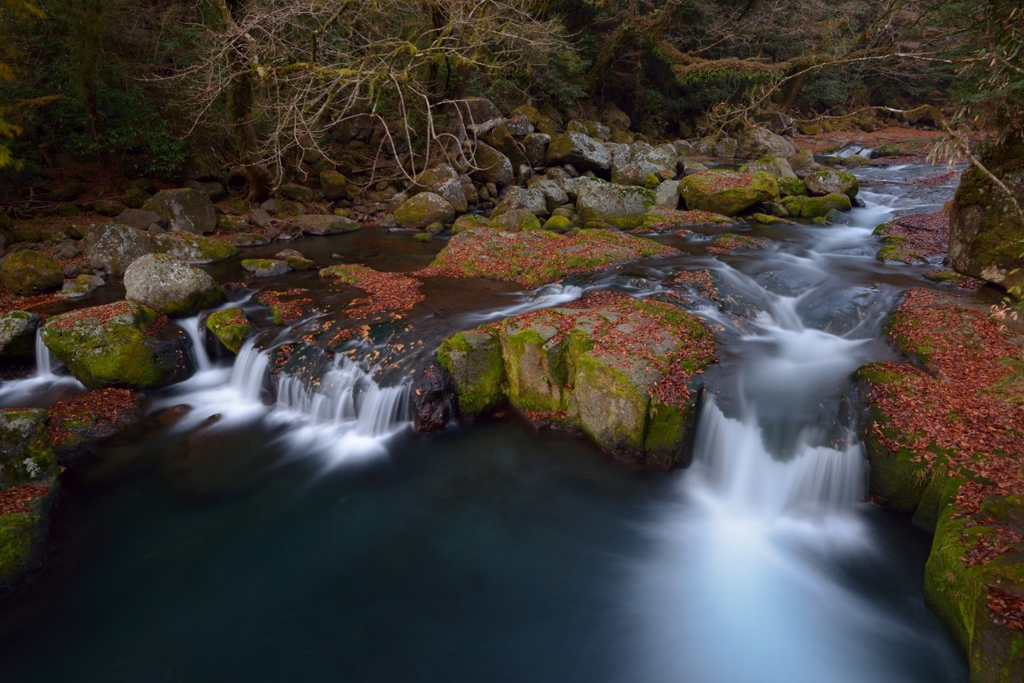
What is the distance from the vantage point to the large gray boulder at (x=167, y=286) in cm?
961

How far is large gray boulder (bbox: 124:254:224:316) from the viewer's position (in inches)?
378

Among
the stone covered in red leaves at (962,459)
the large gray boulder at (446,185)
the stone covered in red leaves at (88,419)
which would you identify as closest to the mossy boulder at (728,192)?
the large gray boulder at (446,185)

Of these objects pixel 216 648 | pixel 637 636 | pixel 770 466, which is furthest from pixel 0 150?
pixel 770 466

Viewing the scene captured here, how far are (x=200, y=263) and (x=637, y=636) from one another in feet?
43.3

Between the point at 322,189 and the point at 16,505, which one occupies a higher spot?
the point at 322,189

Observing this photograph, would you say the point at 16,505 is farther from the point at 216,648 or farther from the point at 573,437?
the point at 573,437

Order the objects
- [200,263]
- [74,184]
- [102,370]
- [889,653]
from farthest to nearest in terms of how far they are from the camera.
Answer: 1. [74,184]
2. [200,263]
3. [102,370]
4. [889,653]

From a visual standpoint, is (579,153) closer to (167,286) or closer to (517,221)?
(517,221)

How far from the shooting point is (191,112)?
16.4m

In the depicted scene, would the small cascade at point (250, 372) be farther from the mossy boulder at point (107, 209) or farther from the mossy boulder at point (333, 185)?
the mossy boulder at point (333, 185)

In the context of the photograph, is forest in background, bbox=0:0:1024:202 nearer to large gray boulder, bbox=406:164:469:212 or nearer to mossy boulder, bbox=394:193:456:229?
large gray boulder, bbox=406:164:469:212

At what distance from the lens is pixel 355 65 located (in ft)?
36.3

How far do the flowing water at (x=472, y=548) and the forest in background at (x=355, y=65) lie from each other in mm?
3647

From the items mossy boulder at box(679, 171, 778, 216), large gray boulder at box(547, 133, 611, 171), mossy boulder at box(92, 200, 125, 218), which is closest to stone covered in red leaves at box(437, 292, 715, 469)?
mossy boulder at box(679, 171, 778, 216)
